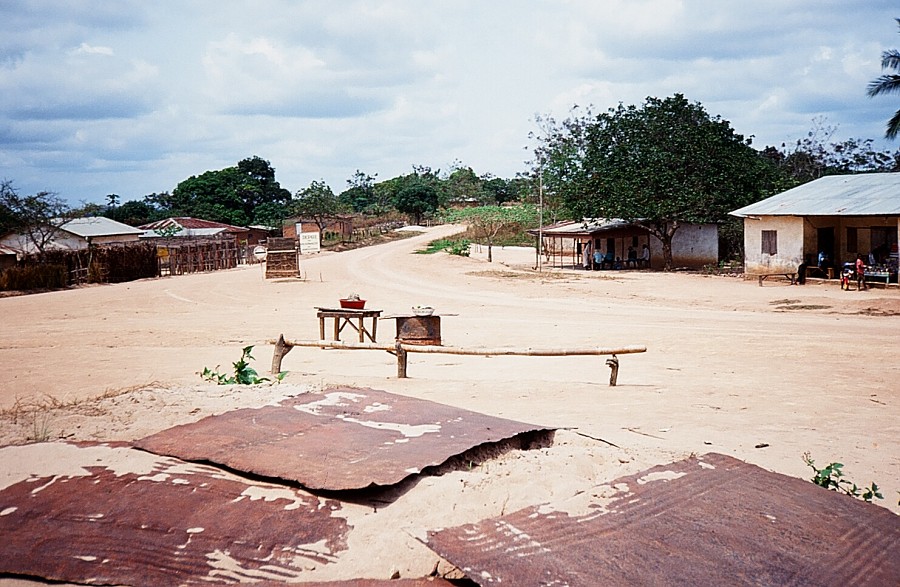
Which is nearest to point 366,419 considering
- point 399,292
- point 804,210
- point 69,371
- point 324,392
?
point 324,392

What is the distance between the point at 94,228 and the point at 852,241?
3973cm

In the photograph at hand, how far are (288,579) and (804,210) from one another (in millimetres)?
27458

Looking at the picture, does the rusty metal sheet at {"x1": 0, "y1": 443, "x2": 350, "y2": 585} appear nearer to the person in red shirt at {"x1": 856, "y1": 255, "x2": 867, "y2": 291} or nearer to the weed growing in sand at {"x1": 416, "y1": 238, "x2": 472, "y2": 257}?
the person in red shirt at {"x1": 856, "y1": 255, "x2": 867, "y2": 291}

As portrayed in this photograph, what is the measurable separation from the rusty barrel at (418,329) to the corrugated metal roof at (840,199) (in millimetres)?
17913

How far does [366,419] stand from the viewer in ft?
18.5

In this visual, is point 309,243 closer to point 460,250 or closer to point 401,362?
point 460,250

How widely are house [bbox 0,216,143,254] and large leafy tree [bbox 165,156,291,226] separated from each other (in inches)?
870

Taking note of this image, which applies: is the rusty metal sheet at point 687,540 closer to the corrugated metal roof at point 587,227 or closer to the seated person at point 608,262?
the corrugated metal roof at point 587,227

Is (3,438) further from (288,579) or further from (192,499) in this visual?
(288,579)

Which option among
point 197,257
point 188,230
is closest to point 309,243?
point 188,230

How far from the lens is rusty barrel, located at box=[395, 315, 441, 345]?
42.8ft

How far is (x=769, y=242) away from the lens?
29188 millimetres

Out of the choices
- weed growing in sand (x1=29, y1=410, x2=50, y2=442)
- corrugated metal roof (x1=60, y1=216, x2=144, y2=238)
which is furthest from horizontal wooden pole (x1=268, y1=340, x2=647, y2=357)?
corrugated metal roof (x1=60, y1=216, x2=144, y2=238)

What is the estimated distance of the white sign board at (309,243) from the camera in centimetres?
4978
